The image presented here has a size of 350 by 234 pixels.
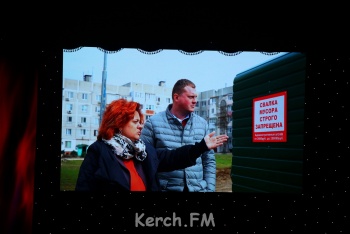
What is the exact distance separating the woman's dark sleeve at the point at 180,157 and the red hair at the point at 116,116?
0.46m

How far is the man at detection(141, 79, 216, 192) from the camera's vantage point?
3934 mm

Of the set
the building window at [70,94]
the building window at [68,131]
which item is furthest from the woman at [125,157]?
the building window at [70,94]

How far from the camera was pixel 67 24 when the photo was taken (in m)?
3.97

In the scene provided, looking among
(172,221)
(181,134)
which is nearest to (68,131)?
(181,134)

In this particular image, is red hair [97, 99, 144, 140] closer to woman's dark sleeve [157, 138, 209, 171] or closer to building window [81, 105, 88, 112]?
building window [81, 105, 88, 112]

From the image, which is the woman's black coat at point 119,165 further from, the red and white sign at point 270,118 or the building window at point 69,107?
the red and white sign at point 270,118

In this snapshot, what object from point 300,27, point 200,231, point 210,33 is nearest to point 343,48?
point 300,27

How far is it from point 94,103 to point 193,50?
3.25ft

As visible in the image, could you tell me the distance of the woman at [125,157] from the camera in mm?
3830

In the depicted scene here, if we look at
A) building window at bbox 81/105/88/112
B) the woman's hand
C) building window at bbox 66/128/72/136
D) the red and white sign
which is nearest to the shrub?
building window at bbox 66/128/72/136

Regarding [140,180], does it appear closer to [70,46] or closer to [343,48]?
[70,46]

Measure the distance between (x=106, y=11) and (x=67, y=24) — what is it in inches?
14.5

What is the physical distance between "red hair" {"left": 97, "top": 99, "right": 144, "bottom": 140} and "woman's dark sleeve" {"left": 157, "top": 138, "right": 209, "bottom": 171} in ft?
1.51

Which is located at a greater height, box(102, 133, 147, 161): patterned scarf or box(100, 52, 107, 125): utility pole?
box(100, 52, 107, 125): utility pole
